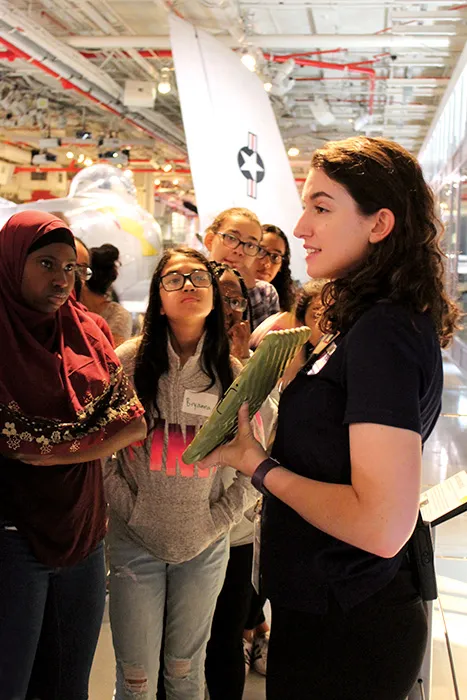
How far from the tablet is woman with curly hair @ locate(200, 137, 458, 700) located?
3cm

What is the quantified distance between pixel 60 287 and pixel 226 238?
1380 millimetres

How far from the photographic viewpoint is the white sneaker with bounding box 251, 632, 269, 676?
2.85 m

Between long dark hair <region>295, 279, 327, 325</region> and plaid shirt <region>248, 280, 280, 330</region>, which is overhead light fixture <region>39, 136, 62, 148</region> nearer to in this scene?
plaid shirt <region>248, 280, 280, 330</region>

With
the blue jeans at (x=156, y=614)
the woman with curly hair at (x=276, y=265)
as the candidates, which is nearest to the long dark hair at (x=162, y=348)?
the blue jeans at (x=156, y=614)

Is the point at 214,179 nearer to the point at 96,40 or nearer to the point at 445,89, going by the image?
the point at 96,40

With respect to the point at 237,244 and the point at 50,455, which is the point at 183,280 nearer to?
the point at 50,455

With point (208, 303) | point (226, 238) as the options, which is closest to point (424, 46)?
point (226, 238)

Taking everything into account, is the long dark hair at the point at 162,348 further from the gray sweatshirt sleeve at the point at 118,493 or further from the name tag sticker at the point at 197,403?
the gray sweatshirt sleeve at the point at 118,493

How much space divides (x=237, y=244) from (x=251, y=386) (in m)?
1.89

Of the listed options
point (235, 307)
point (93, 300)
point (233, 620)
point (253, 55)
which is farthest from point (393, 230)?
point (253, 55)

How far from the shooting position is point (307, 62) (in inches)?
441

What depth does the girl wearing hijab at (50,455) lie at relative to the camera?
1.67m

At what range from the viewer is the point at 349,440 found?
1.17 meters

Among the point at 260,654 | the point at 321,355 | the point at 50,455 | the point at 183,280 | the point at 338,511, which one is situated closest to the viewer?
the point at 338,511
